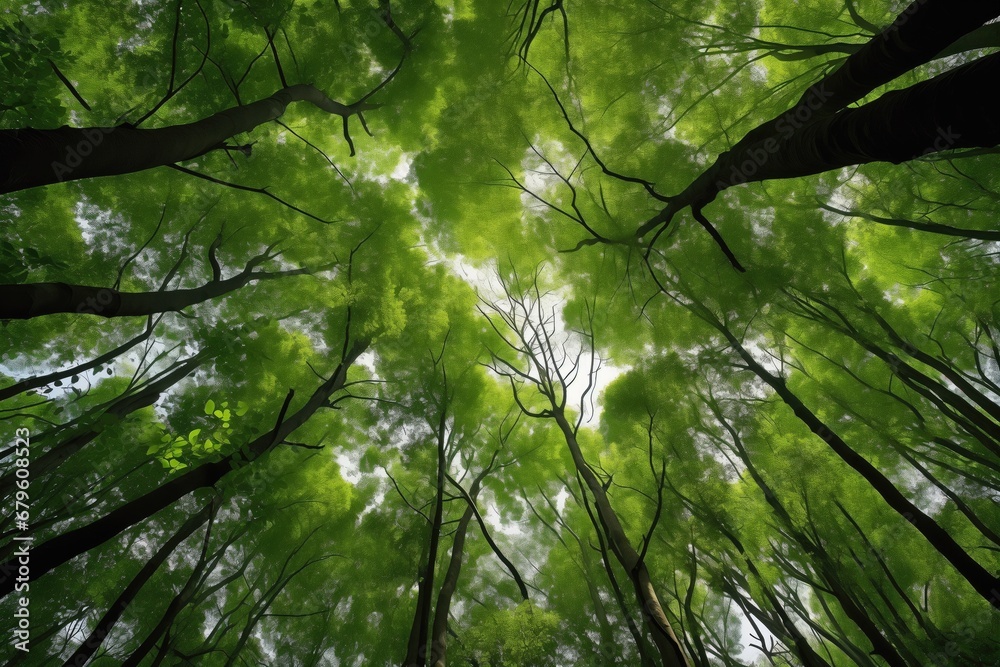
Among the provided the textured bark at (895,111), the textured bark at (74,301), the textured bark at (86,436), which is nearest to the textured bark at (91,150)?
the textured bark at (74,301)

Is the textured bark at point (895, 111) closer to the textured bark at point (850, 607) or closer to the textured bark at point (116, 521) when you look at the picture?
the textured bark at point (116, 521)

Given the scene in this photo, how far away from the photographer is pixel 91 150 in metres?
2.51

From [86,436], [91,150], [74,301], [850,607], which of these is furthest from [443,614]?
[86,436]

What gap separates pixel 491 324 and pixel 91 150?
6.02 meters

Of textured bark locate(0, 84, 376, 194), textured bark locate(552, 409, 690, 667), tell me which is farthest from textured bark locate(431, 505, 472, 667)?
textured bark locate(0, 84, 376, 194)

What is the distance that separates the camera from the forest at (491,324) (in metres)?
6.07

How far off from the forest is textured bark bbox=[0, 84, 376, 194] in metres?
1.99

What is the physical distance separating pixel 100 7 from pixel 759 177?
9775mm

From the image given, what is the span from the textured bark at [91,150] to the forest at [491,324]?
1990 mm

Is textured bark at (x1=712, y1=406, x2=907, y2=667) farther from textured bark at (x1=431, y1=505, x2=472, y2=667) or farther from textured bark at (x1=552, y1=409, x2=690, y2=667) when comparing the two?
textured bark at (x1=431, y1=505, x2=472, y2=667)

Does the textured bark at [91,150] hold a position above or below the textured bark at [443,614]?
above

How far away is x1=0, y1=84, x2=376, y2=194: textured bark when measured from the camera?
2.15 m

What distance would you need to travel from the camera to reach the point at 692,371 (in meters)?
7.97

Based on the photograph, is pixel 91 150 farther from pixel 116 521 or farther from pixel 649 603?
pixel 649 603
